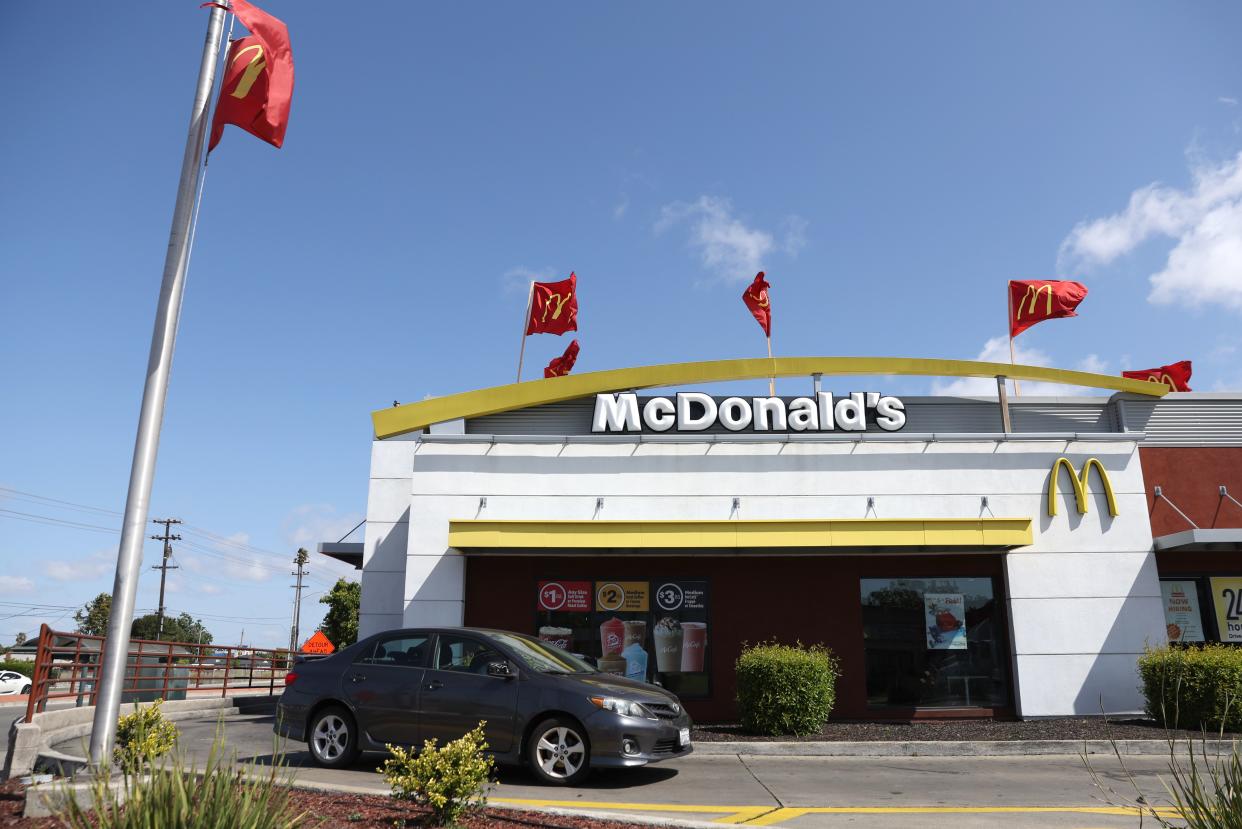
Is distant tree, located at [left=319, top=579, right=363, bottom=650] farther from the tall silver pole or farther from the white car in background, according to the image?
the tall silver pole

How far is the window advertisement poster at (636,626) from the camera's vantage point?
14.2 m

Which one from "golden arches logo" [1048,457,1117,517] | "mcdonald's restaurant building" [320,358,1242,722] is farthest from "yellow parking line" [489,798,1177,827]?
"golden arches logo" [1048,457,1117,517]

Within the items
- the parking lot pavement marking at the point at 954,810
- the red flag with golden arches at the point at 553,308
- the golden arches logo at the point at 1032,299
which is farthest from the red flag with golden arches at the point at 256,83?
the golden arches logo at the point at 1032,299

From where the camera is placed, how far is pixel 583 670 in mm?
9523

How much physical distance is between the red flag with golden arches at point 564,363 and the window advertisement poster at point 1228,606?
12778 millimetres

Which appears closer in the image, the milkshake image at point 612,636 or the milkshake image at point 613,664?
the milkshake image at point 613,664

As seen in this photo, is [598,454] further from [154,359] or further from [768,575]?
[154,359]

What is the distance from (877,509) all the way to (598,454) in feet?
15.2

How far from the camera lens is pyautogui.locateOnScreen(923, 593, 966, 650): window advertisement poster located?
14305 millimetres

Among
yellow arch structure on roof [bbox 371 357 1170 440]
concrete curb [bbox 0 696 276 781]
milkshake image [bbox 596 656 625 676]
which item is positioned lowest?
concrete curb [bbox 0 696 276 781]

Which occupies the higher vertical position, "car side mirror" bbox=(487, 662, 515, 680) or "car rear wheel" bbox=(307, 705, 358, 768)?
"car side mirror" bbox=(487, 662, 515, 680)

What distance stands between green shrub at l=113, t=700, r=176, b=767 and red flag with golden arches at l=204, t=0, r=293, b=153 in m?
5.22

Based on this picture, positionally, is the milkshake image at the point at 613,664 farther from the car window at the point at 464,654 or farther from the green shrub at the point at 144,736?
the green shrub at the point at 144,736

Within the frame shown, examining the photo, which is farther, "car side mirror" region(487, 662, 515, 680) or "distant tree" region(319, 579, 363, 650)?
"distant tree" region(319, 579, 363, 650)
